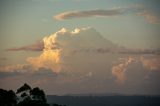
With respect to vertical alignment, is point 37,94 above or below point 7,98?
above

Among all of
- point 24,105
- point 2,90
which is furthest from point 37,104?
point 2,90

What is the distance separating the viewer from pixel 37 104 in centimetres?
7206

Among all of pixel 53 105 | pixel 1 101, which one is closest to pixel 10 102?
pixel 1 101

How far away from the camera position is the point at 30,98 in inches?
3002

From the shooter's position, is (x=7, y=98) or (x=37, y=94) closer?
(x=7, y=98)

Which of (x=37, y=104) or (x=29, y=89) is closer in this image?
(x=37, y=104)

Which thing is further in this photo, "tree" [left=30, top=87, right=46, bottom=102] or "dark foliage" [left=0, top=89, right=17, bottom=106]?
"tree" [left=30, top=87, right=46, bottom=102]

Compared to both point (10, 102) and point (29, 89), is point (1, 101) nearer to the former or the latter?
point (10, 102)

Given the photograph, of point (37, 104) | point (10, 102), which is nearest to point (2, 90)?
point (10, 102)

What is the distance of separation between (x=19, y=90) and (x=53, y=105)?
18.7 ft

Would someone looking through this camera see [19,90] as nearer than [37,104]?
No

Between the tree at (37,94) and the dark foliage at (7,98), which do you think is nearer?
the dark foliage at (7,98)

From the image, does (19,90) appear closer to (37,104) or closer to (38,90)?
(38,90)

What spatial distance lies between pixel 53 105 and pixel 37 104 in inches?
240
